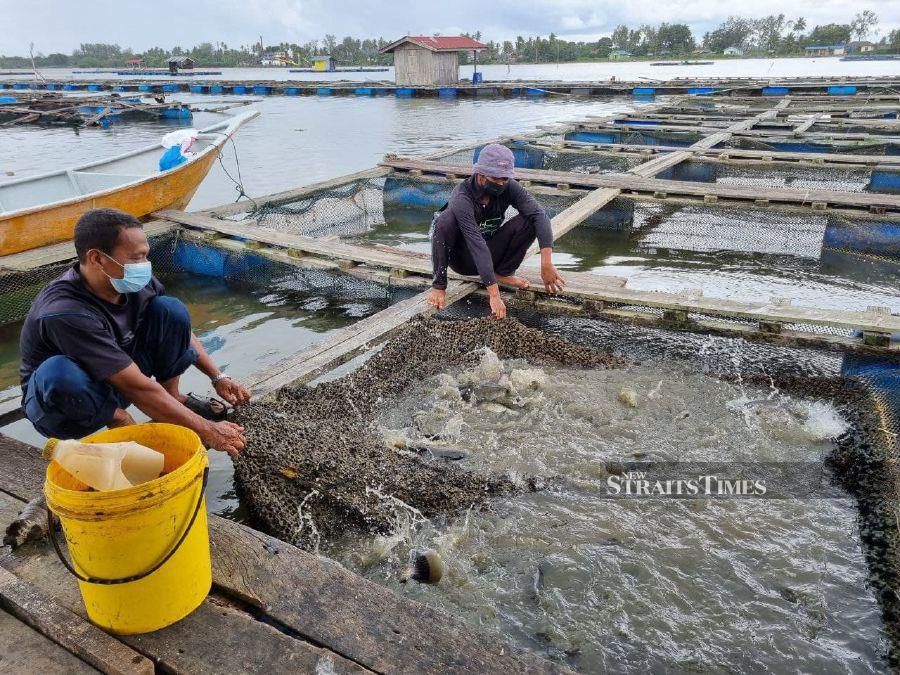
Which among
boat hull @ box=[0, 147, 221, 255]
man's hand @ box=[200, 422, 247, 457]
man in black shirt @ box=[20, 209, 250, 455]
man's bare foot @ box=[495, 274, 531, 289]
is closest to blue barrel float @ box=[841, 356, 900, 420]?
man's bare foot @ box=[495, 274, 531, 289]

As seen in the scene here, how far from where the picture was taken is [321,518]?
9.34 feet

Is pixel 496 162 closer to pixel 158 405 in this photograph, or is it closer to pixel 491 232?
Result: pixel 491 232

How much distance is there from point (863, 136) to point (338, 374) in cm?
1181

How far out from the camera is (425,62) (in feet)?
110

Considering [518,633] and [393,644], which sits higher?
[393,644]

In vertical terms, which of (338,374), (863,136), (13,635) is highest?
(863,136)

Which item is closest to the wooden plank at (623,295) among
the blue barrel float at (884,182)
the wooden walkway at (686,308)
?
the wooden walkway at (686,308)

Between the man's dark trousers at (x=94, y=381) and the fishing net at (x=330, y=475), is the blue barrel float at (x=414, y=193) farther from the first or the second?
the man's dark trousers at (x=94, y=381)

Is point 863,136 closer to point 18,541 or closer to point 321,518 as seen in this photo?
point 321,518

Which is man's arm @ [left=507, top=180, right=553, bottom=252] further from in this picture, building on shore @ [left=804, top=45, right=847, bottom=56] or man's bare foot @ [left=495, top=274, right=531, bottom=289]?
building on shore @ [left=804, top=45, right=847, bottom=56]

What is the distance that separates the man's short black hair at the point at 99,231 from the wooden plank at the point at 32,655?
4.61ft

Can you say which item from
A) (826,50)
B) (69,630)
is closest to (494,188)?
(69,630)

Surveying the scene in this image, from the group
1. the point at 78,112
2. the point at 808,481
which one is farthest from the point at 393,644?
the point at 78,112

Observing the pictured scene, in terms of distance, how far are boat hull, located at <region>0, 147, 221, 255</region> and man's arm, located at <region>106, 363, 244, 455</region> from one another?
3944 millimetres
